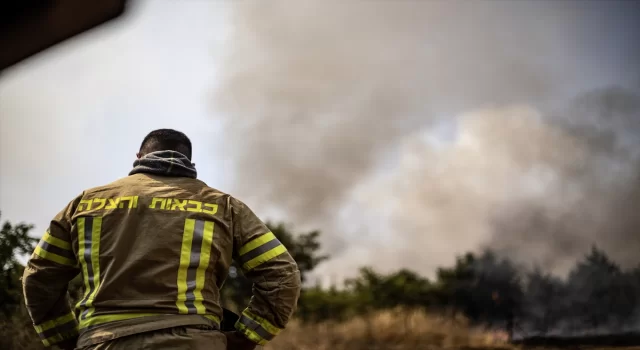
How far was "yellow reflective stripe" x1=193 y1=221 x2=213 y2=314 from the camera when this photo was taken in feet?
7.63

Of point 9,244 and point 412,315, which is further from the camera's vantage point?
point 412,315

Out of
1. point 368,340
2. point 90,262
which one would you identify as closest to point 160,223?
point 90,262

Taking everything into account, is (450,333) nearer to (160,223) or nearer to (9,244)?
(9,244)

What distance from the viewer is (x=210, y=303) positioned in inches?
94.0

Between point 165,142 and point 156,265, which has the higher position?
point 165,142

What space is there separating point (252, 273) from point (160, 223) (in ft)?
1.54

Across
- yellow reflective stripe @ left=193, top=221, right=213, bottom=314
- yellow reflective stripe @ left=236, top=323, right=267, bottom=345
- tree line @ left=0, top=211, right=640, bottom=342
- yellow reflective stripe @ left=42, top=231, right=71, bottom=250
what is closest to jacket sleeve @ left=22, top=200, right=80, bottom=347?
yellow reflective stripe @ left=42, top=231, right=71, bottom=250

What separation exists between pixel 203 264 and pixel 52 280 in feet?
2.22

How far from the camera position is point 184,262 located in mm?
2307

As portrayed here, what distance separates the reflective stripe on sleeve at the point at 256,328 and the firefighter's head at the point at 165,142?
813mm

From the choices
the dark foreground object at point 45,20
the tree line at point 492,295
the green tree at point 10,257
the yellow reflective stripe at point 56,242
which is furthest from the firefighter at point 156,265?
the tree line at point 492,295

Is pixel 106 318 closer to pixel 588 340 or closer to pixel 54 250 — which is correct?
pixel 54 250

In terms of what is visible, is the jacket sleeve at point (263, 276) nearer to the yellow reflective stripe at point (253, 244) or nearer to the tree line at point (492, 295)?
the yellow reflective stripe at point (253, 244)

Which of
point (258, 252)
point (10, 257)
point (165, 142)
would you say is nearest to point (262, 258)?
point (258, 252)
